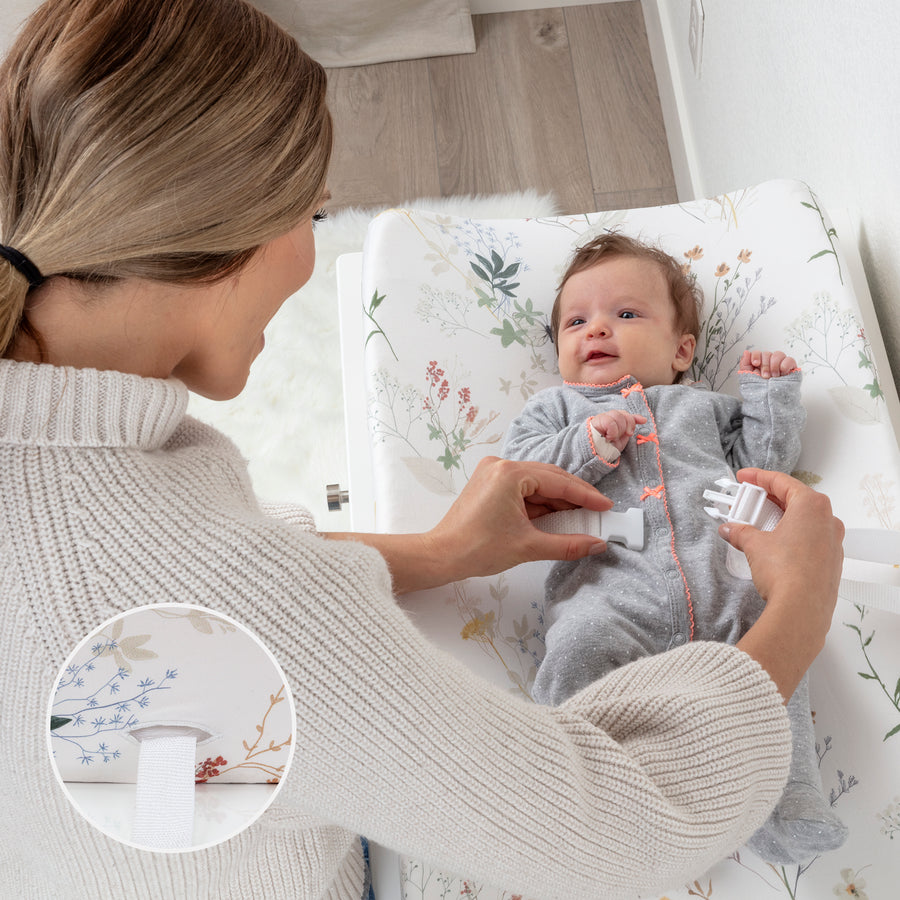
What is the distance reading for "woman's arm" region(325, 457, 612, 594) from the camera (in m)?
1.00

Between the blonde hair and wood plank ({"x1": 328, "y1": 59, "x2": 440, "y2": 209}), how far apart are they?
1.66 meters

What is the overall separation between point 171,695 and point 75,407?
0.19 m

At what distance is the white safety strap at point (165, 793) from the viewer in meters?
0.59

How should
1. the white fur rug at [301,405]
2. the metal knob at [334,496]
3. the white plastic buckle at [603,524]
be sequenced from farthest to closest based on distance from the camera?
A: the white fur rug at [301,405] < the metal knob at [334,496] < the white plastic buckle at [603,524]

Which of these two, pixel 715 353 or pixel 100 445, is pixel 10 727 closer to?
pixel 100 445

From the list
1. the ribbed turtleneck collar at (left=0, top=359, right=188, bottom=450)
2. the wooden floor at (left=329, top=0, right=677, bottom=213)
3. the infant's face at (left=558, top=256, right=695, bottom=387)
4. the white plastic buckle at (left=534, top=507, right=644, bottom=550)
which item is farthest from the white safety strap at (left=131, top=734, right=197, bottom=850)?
the wooden floor at (left=329, top=0, right=677, bottom=213)

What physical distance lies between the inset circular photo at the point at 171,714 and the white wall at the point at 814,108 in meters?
0.98

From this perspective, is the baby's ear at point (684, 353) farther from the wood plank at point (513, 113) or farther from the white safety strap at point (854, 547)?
the wood plank at point (513, 113)

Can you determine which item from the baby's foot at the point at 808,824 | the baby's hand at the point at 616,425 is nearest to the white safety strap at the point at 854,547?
the baby's hand at the point at 616,425

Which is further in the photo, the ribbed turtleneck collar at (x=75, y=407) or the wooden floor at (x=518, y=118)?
the wooden floor at (x=518, y=118)

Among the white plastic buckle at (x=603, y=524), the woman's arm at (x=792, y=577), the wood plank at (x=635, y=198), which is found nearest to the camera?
the woman's arm at (x=792, y=577)

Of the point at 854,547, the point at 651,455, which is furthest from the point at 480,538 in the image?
the point at 854,547

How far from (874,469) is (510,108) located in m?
1.65

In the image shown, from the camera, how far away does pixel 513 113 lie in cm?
240
